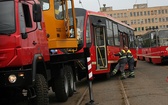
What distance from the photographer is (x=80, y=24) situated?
1590 cm

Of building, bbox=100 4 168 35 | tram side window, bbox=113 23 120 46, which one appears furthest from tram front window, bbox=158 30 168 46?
building, bbox=100 4 168 35

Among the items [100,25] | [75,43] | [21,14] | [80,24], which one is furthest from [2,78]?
[100,25]

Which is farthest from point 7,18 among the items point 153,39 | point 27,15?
point 153,39

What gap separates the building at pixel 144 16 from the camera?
117438 millimetres

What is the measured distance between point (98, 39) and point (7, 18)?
941 centimetres

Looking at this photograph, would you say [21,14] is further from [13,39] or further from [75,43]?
[75,43]

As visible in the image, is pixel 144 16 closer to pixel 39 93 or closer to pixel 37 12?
pixel 39 93

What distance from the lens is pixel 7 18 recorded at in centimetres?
772

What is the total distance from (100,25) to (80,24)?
1.45 meters

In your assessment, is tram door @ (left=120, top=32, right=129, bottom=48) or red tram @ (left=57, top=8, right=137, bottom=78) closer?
red tram @ (left=57, top=8, right=137, bottom=78)

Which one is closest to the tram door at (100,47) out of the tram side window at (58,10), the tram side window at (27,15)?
the tram side window at (58,10)

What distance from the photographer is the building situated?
385 ft

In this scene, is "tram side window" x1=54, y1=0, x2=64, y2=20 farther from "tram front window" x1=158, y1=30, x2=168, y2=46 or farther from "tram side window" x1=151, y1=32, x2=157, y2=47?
"tram side window" x1=151, y1=32, x2=157, y2=47

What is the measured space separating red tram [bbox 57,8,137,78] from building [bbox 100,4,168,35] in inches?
3931
